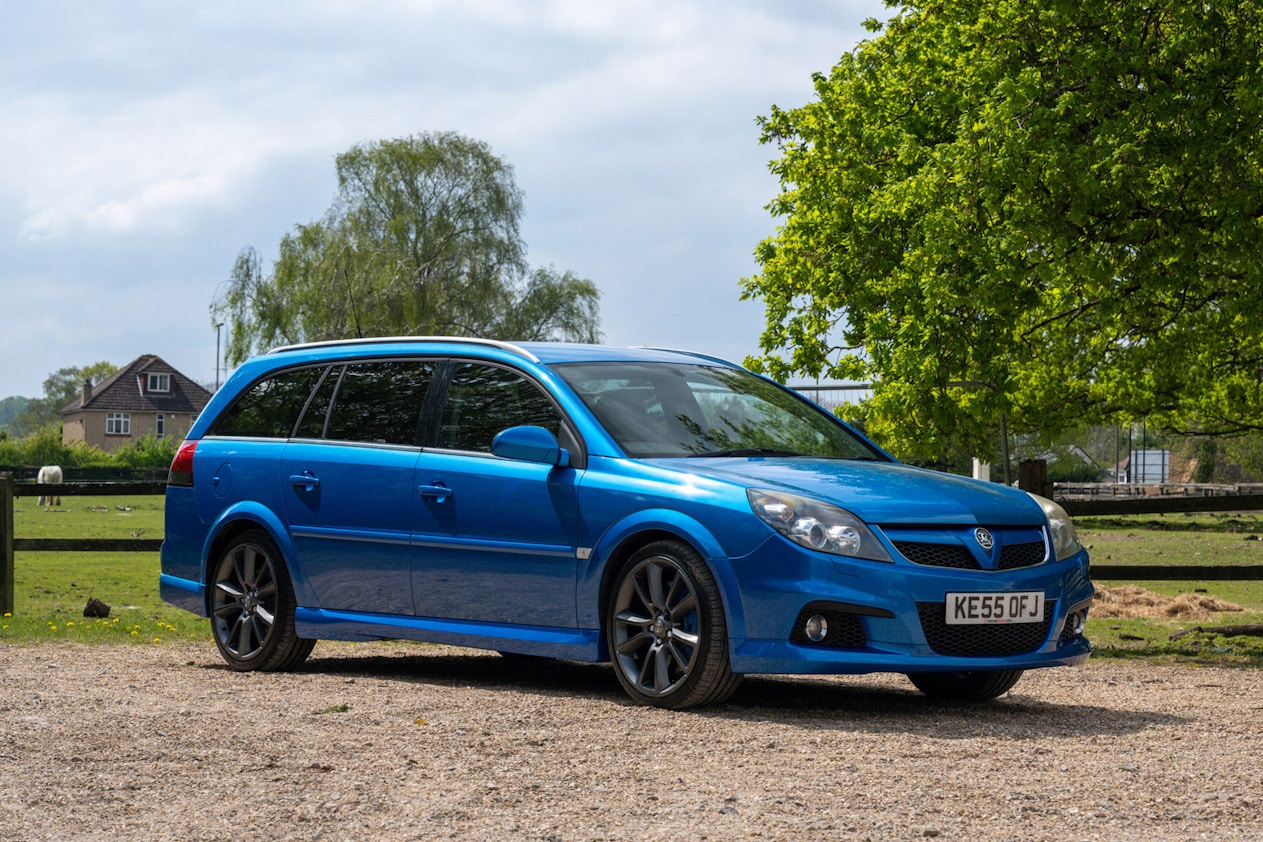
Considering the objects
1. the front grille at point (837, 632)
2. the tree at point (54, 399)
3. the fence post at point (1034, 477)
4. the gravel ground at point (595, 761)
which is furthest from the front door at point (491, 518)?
the tree at point (54, 399)

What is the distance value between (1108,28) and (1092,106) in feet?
2.43

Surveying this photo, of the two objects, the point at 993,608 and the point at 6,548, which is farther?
the point at 6,548

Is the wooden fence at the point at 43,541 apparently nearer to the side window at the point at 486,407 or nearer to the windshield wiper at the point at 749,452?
the side window at the point at 486,407

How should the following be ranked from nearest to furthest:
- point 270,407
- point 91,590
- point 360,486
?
point 360,486 → point 270,407 → point 91,590

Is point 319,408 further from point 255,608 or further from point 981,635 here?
point 981,635

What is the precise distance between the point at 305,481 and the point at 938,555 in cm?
365

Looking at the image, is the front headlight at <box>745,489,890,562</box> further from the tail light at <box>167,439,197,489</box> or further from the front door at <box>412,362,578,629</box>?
the tail light at <box>167,439,197,489</box>

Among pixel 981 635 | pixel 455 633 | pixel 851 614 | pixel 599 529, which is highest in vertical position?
pixel 599 529

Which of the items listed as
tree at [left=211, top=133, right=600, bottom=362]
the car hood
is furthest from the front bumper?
tree at [left=211, top=133, right=600, bottom=362]

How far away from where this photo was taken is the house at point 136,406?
4904 inches

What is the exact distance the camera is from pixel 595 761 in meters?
5.67

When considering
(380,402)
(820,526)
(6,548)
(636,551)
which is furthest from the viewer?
(6,548)

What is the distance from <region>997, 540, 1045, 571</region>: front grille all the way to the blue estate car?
0.01m

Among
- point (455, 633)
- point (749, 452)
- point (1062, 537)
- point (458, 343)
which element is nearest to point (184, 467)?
point (458, 343)
